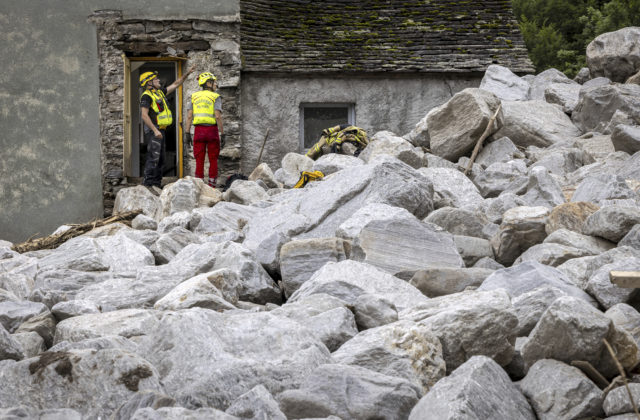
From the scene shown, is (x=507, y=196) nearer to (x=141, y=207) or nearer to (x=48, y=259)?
(x=48, y=259)

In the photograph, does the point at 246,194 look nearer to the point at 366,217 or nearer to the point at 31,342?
the point at 366,217

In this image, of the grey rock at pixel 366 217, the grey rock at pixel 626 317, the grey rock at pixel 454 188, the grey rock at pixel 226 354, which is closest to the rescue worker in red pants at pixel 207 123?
the grey rock at pixel 454 188

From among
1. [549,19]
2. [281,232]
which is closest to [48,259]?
[281,232]

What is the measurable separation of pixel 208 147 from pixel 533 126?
4.85 metres

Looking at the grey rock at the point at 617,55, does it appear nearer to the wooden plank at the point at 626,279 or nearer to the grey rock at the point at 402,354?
the wooden plank at the point at 626,279

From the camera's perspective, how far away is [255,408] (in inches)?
125

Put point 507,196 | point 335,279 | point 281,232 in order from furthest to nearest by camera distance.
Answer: point 507,196 < point 281,232 < point 335,279

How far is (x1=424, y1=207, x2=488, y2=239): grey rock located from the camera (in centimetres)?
721

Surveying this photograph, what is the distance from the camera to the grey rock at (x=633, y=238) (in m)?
5.98

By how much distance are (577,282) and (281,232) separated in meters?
2.51

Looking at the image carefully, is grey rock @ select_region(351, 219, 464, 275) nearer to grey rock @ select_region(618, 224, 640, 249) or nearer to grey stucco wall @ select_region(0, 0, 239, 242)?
grey rock @ select_region(618, 224, 640, 249)

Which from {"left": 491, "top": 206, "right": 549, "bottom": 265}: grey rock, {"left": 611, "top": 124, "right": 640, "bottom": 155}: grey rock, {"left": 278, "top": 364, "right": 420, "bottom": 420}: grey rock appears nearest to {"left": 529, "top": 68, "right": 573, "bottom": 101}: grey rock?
{"left": 611, "top": 124, "right": 640, "bottom": 155}: grey rock

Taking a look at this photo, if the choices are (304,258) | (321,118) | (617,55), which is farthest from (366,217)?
(617,55)

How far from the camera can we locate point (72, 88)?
1241 cm
